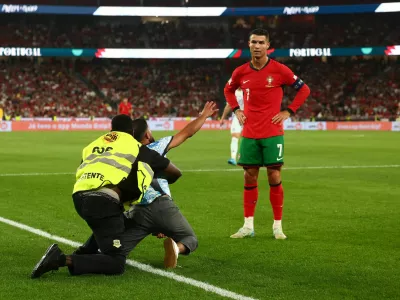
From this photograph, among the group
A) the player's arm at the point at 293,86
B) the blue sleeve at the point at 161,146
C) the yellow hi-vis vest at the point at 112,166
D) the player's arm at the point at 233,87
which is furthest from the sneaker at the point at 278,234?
the yellow hi-vis vest at the point at 112,166

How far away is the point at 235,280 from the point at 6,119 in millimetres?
46315

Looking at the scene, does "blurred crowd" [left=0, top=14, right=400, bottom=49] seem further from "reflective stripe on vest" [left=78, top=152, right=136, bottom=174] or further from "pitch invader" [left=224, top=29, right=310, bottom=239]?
"reflective stripe on vest" [left=78, top=152, right=136, bottom=174]

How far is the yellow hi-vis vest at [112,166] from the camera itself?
7.30 metres

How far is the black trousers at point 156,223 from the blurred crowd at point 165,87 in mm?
47796

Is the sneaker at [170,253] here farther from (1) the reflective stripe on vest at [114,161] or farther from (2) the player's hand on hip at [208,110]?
(2) the player's hand on hip at [208,110]

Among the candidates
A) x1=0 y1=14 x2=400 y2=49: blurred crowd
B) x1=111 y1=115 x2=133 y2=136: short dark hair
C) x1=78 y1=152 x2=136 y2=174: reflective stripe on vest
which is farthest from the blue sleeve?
x1=0 y1=14 x2=400 y2=49: blurred crowd

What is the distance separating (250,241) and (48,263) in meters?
3.03

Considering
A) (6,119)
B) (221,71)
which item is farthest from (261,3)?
(6,119)

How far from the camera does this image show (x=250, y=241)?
936cm

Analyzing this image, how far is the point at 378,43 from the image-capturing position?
61.4 m

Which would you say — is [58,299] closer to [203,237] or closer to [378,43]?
[203,237]

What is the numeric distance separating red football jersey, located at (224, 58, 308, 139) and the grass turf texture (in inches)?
51.7

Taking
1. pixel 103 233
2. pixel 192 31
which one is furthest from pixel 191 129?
pixel 192 31

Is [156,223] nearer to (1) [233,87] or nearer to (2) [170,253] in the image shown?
(2) [170,253]
